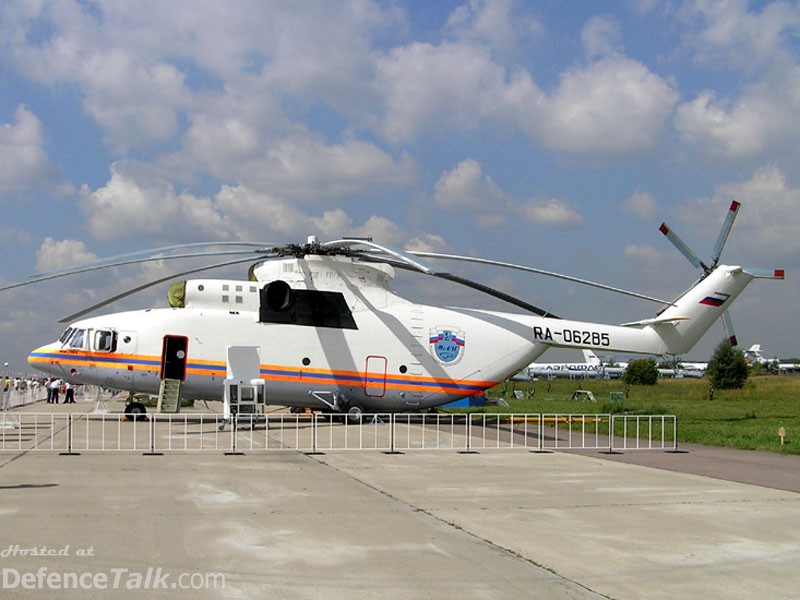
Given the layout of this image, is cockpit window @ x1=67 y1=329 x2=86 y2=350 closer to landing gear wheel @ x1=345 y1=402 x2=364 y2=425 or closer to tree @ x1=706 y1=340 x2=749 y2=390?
landing gear wheel @ x1=345 y1=402 x2=364 y2=425

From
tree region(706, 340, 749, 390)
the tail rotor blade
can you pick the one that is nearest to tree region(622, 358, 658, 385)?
tree region(706, 340, 749, 390)

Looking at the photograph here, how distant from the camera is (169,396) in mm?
22891

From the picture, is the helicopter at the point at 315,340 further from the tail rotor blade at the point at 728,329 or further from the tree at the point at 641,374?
the tree at the point at 641,374

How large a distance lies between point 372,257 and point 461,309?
408 cm

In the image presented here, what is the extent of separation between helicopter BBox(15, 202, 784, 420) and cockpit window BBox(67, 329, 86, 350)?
0.04 metres

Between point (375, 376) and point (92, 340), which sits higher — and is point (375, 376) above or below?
below

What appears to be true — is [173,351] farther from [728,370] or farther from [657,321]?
[728,370]

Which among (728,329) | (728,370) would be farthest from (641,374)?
(728,329)

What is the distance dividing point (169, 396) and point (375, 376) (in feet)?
19.7

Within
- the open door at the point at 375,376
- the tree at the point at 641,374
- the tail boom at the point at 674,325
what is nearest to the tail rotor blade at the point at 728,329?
the tail boom at the point at 674,325

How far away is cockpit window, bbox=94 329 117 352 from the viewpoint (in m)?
23.2

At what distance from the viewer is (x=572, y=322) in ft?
84.2

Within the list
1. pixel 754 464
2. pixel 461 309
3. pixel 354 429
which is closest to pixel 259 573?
pixel 754 464

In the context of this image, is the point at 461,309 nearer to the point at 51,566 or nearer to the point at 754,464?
the point at 754,464
